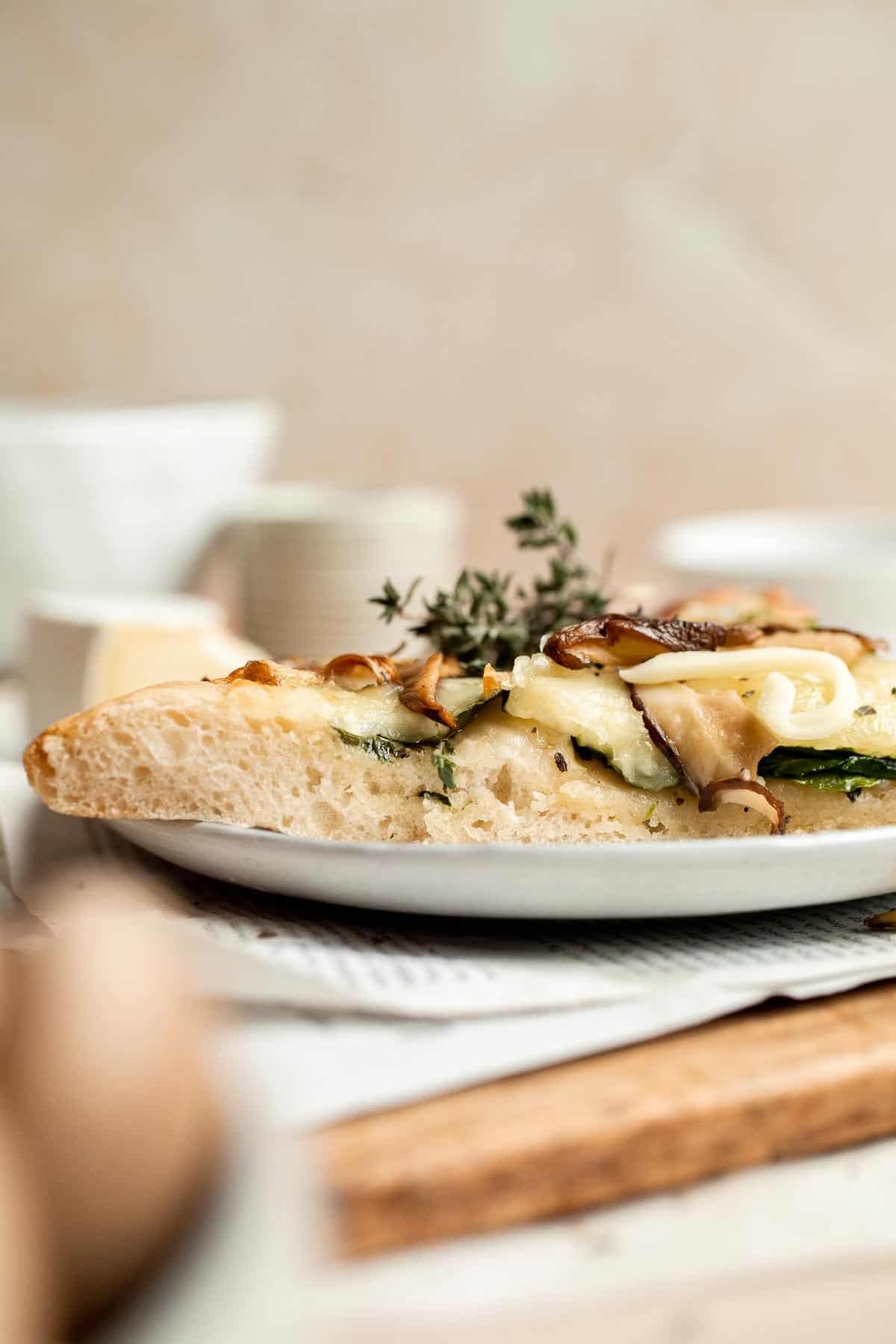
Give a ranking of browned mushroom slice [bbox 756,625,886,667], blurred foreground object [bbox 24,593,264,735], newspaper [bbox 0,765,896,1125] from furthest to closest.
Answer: blurred foreground object [bbox 24,593,264,735]
browned mushroom slice [bbox 756,625,886,667]
newspaper [bbox 0,765,896,1125]

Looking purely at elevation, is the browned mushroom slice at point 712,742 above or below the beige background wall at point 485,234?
below

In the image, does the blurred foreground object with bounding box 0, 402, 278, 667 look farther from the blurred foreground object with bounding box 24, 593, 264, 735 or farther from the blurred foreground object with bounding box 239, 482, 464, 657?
the blurred foreground object with bounding box 24, 593, 264, 735

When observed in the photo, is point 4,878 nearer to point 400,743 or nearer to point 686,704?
point 400,743

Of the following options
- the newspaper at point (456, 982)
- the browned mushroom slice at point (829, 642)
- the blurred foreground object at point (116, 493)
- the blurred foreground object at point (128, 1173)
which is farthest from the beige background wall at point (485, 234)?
the blurred foreground object at point (128, 1173)

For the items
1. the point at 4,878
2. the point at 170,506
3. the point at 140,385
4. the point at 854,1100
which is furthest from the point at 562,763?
the point at 140,385

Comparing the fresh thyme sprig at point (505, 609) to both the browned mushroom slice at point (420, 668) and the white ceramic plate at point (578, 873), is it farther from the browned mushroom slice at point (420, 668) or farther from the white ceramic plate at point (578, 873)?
the white ceramic plate at point (578, 873)

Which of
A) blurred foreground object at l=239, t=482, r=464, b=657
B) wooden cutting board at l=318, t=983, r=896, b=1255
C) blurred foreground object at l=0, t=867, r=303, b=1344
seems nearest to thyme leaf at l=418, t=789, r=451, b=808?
wooden cutting board at l=318, t=983, r=896, b=1255
